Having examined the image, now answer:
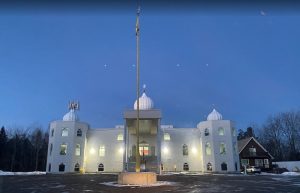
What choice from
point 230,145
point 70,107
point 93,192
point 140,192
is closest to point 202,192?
point 140,192

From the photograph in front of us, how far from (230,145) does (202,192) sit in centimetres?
4364

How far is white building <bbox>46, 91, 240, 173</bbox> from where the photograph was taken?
5550cm

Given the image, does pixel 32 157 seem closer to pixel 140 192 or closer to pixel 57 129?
pixel 57 129

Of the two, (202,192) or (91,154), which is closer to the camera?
(202,192)

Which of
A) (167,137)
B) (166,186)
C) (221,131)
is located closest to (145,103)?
(167,137)

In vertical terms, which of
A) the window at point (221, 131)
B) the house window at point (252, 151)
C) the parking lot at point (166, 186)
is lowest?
the parking lot at point (166, 186)

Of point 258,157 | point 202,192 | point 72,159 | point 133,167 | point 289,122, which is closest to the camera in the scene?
point 202,192

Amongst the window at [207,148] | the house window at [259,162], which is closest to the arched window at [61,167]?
the window at [207,148]

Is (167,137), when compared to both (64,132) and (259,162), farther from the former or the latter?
(259,162)

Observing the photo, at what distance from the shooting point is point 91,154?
58.8 meters

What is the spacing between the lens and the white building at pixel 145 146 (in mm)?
55500

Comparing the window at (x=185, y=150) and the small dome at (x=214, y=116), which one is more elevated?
the small dome at (x=214, y=116)

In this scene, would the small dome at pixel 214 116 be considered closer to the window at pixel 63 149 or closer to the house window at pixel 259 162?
the house window at pixel 259 162

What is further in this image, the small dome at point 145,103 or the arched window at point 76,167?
the small dome at point 145,103
